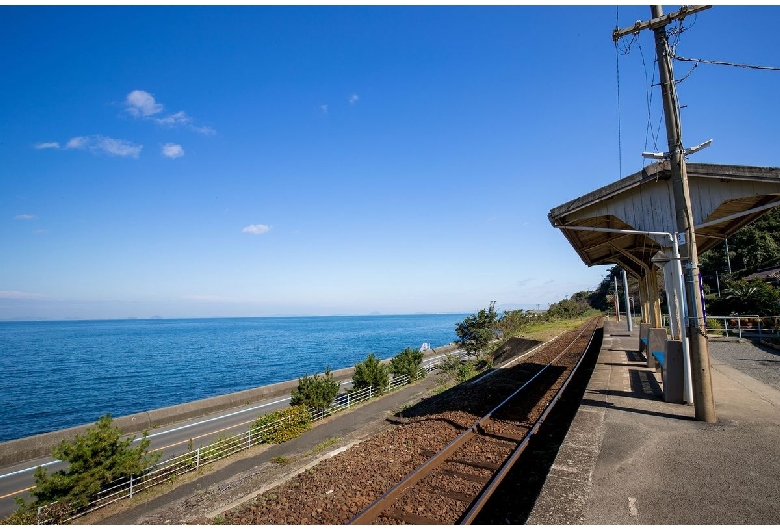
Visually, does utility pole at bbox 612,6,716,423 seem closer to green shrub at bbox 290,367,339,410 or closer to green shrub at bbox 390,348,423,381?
green shrub at bbox 290,367,339,410

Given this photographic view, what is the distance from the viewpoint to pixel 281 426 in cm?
1539

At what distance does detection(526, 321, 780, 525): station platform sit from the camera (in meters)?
3.99

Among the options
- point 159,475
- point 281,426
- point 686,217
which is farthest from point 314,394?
point 686,217

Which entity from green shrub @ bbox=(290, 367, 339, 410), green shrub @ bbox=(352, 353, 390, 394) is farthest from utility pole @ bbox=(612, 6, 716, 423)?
green shrub @ bbox=(352, 353, 390, 394)

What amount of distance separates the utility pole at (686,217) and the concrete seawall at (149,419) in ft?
69.9

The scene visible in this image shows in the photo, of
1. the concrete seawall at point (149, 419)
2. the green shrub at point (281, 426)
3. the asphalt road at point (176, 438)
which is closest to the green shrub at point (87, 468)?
the green shrub at point (281, 426)

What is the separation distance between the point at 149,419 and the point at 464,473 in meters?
24.5

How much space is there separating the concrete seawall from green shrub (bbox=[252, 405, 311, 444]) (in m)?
8.30

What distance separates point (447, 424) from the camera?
9.34 meters

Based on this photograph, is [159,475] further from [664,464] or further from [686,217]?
[686,217]

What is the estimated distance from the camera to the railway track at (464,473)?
5.18 metres

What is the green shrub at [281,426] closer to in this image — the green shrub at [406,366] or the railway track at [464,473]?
the railway track at [464,473]

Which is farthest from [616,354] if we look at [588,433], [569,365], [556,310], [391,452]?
[556,310]

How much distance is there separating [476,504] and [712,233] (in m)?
11.0
